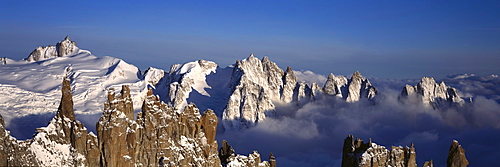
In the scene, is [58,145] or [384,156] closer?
[58,145]

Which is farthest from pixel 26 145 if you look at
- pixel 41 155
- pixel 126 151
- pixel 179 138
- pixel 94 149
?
pixel 179 138

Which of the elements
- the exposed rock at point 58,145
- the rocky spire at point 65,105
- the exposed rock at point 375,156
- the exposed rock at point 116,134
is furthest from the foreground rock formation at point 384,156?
the rocky spire at point 65,105

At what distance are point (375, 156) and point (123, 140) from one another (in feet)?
192

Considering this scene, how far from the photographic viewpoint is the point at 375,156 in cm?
13325

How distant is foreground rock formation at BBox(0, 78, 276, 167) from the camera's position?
100 meters

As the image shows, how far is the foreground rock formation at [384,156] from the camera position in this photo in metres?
133

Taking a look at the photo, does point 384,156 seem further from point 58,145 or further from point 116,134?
point 58,145

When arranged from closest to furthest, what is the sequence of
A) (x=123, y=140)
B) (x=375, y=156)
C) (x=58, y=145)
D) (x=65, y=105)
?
(x=58, y=145) → (x=65, y=105) → (x=123, y=140) → (x=375, y=156)

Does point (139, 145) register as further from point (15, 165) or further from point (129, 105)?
point (15, 165)

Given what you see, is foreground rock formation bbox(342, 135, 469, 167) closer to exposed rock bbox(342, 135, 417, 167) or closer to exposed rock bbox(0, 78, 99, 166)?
exposed rock bbox(342, 135, 417, 167)

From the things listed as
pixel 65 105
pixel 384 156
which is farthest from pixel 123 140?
pixel 384 156

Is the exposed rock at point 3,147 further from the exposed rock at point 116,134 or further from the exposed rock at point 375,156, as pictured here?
the exposed rock at point 375,156

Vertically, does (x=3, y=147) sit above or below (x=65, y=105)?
below

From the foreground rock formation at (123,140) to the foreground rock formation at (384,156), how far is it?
21.7 m
